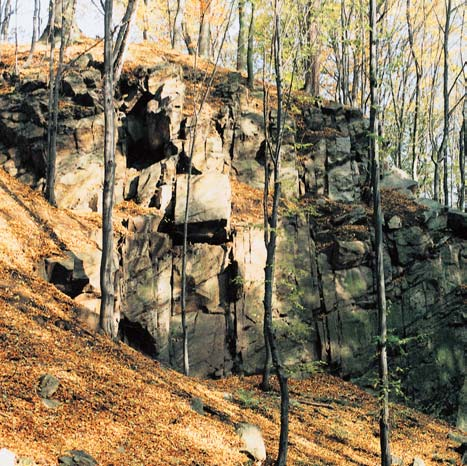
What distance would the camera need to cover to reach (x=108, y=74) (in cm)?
1459

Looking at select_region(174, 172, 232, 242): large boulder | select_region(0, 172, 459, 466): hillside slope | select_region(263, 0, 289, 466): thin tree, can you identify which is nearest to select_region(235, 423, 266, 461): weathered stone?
select_region(0, 172, 459, 466): hillside slope

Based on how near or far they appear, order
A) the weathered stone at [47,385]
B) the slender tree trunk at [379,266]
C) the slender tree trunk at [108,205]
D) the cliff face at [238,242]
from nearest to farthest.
Answer: the weathered stone at [47,385], the slender tree trunk at [379,266], the slender tree trunk at [108,205], the cliff face at [238,242]

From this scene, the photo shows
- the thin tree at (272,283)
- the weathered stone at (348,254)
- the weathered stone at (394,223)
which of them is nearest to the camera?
the thin tree at (272,283)

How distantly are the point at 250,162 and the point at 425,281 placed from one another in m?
10.8

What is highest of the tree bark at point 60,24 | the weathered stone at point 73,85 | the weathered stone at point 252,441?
the tree bark at point 60,24

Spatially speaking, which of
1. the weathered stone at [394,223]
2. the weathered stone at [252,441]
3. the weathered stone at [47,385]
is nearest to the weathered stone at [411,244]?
the weathered stone at [394,223]

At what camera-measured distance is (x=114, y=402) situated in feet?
Result: 34.6

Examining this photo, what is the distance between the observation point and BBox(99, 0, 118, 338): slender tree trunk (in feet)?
46.4

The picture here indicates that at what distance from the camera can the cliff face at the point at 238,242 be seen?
19781 millimetres

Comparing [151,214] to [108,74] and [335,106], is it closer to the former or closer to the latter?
[108,74]

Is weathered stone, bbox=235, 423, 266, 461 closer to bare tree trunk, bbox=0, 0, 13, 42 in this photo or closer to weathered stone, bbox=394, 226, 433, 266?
weathered stone, bbox=394, 226, 433, 266

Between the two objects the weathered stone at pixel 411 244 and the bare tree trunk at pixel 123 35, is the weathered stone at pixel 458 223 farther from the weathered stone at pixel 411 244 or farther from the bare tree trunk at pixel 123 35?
the bare tree trunk at pixel 123 35

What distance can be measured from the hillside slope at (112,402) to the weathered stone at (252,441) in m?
0.25

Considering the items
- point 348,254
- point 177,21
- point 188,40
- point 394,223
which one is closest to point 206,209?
point 348,254
